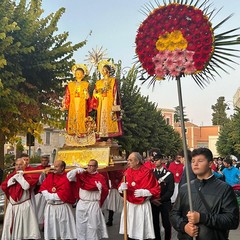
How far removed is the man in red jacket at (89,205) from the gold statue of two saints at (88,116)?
2974mm

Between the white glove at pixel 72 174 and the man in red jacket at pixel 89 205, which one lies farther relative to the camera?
the man in red jacket at pixel 89 205

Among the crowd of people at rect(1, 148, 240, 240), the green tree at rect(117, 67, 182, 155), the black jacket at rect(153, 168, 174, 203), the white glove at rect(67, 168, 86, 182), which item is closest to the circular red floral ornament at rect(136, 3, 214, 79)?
the crowd of people at rect(1, 148, 240, 240)

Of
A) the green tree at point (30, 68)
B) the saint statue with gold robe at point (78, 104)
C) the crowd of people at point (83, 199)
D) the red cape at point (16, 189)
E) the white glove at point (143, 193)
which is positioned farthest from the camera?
the green tree at point (30, 68)

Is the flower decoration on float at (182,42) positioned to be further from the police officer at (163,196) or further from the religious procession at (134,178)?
the police officer at (163,196)

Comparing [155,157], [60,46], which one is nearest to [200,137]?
[60,46]

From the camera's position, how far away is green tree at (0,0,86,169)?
13.4 meters

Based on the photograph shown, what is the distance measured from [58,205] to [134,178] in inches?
65.2

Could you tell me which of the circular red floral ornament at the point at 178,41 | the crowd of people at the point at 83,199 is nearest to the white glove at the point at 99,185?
the crowd of people at the point at 83,199

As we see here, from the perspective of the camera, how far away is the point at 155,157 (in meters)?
8.36

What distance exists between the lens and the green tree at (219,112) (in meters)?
98.6

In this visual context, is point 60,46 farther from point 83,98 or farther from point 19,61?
point 83,98

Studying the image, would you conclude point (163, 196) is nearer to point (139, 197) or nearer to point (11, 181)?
point (139, 197)

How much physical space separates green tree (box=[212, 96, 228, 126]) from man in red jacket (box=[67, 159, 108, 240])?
91.9m


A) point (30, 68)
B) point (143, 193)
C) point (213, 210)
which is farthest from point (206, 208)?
point (30, 68)
